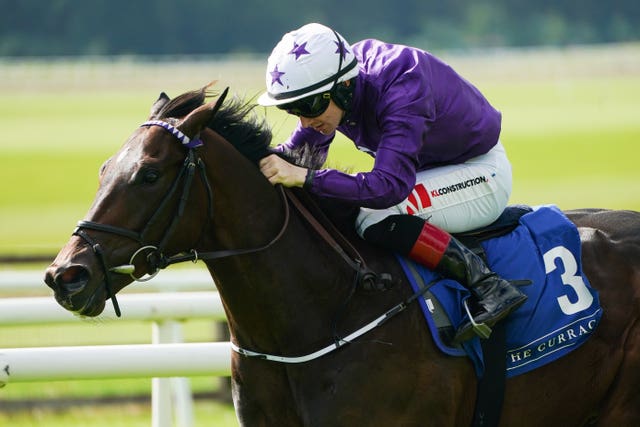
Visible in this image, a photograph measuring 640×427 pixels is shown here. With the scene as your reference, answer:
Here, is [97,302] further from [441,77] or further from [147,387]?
[147,387]

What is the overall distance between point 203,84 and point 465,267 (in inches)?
2112

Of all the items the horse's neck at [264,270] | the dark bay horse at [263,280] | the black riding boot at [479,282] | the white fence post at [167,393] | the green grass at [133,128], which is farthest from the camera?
the green grass at [133,128]

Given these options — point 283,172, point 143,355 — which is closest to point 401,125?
point 283,172

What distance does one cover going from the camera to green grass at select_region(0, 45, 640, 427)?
941 cm

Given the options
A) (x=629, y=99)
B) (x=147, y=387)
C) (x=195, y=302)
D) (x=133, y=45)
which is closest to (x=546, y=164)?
(x=629, y=99)

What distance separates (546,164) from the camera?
37.0 metres

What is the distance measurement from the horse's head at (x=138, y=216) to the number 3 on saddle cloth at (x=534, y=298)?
0.93m

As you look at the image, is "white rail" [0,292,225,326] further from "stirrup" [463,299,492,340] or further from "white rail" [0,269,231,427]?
"stirrup" [463,299,492,340]

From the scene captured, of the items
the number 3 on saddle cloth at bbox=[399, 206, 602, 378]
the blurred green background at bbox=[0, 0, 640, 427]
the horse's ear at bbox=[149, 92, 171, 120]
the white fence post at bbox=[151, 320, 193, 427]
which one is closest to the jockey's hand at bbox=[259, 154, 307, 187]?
the blurred green background at bbox=[0, 0, 640, 427]

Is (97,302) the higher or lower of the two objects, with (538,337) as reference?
higher

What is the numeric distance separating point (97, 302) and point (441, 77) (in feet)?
5.27

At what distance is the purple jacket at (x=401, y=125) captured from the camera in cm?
387

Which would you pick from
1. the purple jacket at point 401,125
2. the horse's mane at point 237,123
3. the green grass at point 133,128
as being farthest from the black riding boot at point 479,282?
the green grass at point 133,128

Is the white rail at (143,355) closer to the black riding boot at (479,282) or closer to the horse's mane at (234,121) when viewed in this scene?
the horse's mane at (234,121)
